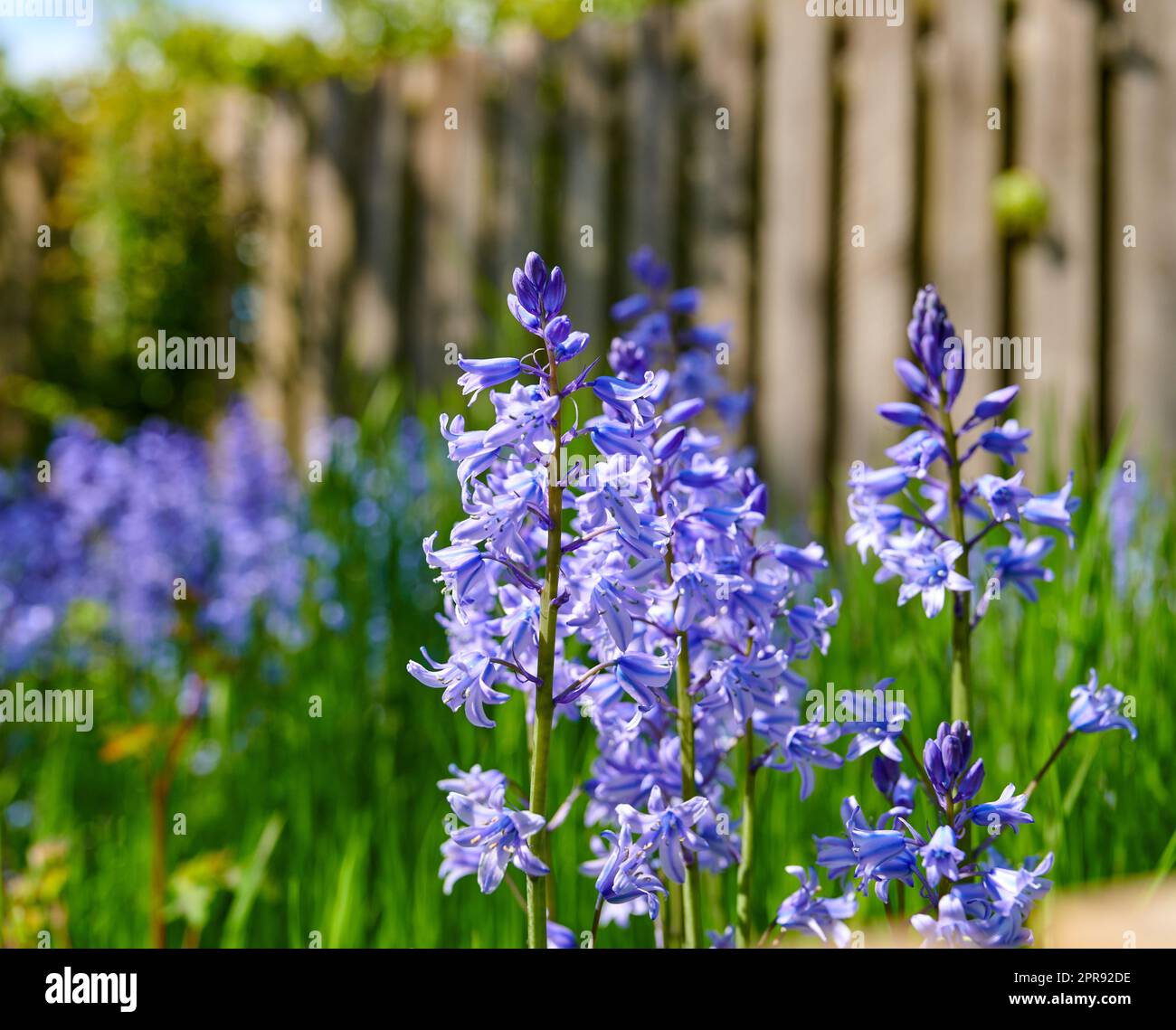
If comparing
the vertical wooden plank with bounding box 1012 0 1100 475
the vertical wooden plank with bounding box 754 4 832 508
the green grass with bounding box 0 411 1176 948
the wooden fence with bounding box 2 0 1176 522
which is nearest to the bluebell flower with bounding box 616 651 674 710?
the green grass with bounding box 0 411 1176 948

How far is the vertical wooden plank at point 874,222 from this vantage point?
14.5ft

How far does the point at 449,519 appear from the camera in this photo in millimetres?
2832

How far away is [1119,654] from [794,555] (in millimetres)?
783

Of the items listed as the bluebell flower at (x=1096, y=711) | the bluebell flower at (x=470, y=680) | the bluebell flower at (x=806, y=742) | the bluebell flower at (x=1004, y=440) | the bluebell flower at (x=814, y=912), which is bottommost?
the bluebell flower at (x=814, y=912)

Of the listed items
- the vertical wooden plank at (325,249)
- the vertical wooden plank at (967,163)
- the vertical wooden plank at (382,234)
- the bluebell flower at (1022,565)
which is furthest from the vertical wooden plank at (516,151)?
the bluebell flower at (1022,565)

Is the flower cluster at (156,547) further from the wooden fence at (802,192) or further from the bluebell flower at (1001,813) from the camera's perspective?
the bluebell flower at (1001,813)

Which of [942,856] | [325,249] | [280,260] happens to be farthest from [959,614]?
[280,260]

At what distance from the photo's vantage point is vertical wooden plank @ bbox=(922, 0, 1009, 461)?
4258mm

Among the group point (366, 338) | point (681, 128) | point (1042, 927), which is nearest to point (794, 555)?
point (1042, 927)

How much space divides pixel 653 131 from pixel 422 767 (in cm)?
364

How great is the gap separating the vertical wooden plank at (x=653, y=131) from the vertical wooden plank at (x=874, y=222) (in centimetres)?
84

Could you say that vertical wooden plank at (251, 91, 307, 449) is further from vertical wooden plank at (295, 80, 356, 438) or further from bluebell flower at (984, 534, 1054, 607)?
bluebell flower at (984, 534, 1054, 607)
